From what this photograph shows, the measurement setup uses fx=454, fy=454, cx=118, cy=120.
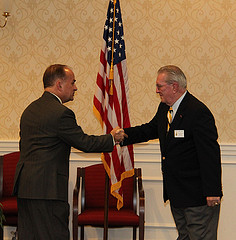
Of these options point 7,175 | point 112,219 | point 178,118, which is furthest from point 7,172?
point 178,118

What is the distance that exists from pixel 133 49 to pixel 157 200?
80.8 inches

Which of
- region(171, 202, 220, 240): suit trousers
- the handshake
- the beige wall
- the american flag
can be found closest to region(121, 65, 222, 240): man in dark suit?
region(171, 202, 220, 240): suit trousers

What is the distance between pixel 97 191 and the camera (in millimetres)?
5680

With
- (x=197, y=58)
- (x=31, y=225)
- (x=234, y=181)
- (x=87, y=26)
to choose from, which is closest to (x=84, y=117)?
(x=87, y=26)

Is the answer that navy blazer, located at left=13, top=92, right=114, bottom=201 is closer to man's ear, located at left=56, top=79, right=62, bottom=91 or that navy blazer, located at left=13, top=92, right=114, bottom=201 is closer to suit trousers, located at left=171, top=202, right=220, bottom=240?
man's ear, located at left=56, top=79, right=62, bottom=91

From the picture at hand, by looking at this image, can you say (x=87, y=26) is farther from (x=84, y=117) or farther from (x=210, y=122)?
(x=210, y=122)

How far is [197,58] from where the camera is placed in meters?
6.02

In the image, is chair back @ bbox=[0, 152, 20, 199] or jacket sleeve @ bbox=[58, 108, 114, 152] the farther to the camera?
chair back @ bbox=[0, 152, 20, 199]

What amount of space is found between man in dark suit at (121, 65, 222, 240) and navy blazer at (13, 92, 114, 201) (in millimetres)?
843

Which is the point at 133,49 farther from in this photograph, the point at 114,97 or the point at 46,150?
the point at 46,150

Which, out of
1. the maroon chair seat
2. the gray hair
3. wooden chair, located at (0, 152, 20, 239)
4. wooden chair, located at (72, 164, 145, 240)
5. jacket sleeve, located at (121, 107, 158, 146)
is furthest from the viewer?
wooden chair, located at (0, 152, 20, 239)

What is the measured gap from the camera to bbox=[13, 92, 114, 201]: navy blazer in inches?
152

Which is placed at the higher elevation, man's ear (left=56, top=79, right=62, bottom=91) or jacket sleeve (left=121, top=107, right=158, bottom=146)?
man's ear (left=56, top=79, right=62, bottom=91)

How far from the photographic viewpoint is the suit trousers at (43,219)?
3.84 metres
